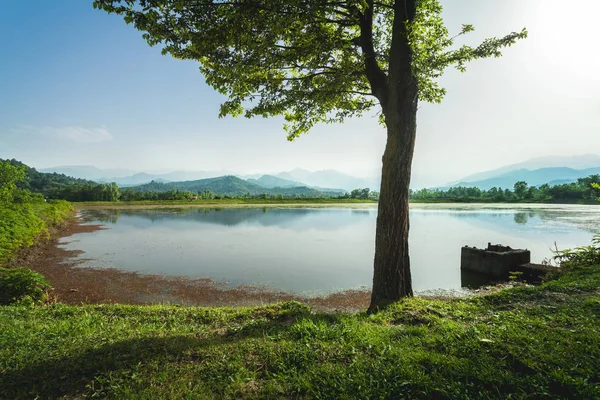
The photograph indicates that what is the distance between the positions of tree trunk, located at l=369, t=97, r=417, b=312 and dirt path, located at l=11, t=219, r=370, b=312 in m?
2.72

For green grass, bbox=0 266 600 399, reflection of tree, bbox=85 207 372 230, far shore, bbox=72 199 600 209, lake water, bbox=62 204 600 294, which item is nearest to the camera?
green grass, bbox=0 266 600 399

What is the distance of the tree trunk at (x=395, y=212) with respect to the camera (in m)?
7.05

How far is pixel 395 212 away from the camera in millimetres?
7191

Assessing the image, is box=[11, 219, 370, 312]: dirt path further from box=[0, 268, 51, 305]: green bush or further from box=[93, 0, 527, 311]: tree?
box=[93, 0, 527, 311]: tree

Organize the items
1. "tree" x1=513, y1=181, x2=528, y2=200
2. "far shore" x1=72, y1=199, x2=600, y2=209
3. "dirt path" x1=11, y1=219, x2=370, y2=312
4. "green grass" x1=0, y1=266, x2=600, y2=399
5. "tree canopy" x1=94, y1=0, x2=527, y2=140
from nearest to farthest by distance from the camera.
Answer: "green grass" x1=0, y1=266, x2=600, y2=399 → "tree canopy" x1=94, y1=0, x2=527, y2=140 → "dirt path" x1=11, y1=219, x2=370, y2=312 → "far shore" x1=72, y1=199, x2=600, y2=209 → "tree" x1=513, y1=181, x2=528, y2=200

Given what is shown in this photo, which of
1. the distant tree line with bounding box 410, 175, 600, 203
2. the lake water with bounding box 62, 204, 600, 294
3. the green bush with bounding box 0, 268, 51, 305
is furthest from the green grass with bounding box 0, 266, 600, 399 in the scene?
the distant tree line with bounding box 410, 175, 600, 203

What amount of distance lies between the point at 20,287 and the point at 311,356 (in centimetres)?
877

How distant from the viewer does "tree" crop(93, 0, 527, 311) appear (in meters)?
6.12

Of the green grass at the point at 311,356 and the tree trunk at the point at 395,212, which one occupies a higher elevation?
the tree trunk at the point at 395,212

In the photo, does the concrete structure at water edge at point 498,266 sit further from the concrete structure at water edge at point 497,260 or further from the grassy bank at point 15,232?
the grassy bank at point 15,232

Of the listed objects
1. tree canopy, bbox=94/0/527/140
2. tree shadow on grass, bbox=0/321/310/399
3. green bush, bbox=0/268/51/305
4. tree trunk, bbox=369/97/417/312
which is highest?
tree canopy, bbox=94/0/527/140

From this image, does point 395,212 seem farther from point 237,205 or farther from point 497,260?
point 237,205

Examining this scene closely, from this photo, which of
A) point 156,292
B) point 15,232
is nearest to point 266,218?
point 15,232

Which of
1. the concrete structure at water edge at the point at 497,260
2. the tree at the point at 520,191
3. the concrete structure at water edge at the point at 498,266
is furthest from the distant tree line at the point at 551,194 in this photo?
the concrete structure at water edge at the point at 498,266
